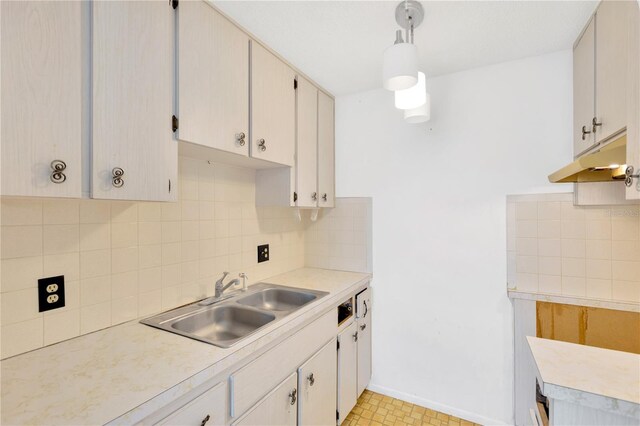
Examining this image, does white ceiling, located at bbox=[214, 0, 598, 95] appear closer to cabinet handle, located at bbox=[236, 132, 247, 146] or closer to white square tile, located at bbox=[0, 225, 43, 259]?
cabinet handle, located at bbox=[236, 132, 247, 146]

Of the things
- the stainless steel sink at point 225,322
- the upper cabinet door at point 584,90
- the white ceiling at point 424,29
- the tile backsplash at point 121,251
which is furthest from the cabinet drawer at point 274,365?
the upper cabinet door at point 584,90

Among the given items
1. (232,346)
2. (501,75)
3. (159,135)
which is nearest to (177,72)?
(159,135)

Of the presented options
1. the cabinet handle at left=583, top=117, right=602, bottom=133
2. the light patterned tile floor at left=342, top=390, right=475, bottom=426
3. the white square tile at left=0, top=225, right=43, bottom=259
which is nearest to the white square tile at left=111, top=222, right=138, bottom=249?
the white square tile at left=0, top=225, right=43, bottom=259

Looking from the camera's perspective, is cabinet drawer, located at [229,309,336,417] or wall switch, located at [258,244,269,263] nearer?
cabinet drawer, located at [229,309,336,417]

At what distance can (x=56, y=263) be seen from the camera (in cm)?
110

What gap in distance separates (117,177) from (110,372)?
614 mm

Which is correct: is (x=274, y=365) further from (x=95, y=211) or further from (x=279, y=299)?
(x=95, y=211)

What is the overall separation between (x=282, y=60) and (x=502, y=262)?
6.16 ft

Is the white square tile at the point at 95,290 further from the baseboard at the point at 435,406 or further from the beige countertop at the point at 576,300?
the beige countertop at the point at 576,300

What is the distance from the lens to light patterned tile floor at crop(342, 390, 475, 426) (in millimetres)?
1963

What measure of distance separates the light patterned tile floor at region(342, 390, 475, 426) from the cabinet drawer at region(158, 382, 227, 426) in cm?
127

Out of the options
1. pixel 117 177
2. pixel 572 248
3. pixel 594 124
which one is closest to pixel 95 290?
pixel 117 177

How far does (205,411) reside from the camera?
96 centimetres

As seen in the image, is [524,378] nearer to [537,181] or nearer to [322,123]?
[537,181]
